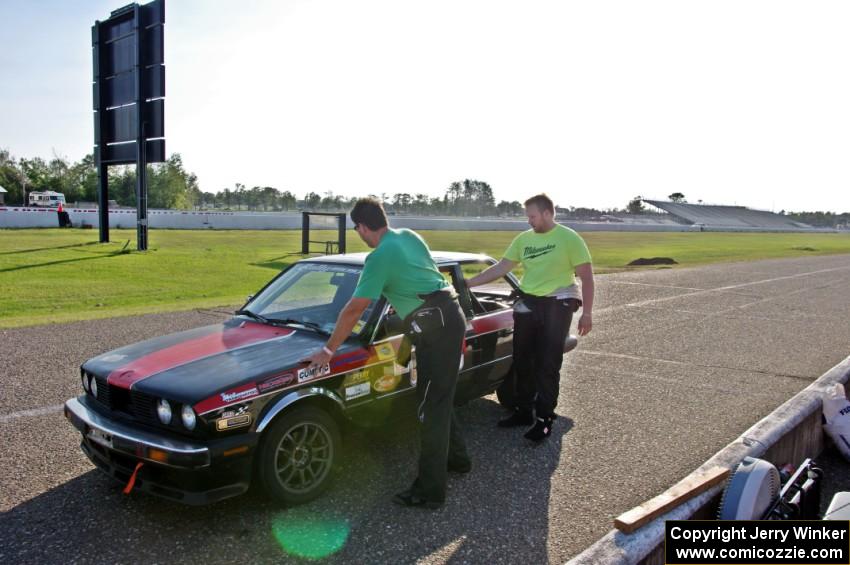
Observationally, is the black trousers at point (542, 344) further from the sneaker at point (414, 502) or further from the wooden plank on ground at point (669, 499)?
the sneaker at point (414, 502)

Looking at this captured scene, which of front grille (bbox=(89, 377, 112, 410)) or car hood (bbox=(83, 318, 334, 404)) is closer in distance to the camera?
car hood (bbox=(83, 318, 334, 404))

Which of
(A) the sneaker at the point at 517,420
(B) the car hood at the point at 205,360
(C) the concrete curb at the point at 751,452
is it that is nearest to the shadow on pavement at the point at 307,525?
(C) the concrete curb at the point at 751,452

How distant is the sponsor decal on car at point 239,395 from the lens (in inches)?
129

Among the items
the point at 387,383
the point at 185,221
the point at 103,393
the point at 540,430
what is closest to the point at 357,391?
the point at 387,383

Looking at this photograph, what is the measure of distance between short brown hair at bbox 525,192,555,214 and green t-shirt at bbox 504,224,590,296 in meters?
0.17

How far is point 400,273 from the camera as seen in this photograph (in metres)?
3.52

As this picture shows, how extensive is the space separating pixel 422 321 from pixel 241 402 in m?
1.05

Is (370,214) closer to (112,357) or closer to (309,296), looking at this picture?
(309,296)

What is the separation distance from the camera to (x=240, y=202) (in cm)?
12069

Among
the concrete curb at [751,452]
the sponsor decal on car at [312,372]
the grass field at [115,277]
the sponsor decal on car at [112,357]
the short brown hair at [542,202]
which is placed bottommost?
the grass field at [115,277]

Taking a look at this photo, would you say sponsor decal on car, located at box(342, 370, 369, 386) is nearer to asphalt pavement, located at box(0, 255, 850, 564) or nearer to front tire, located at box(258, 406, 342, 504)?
front tire, located at box(258, 406, 342, 504)

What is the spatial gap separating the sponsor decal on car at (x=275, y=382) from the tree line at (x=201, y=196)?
176 ft

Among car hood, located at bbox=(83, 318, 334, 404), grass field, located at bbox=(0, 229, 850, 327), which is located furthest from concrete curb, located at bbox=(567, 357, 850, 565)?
grass field, located at bbox=(0, 229, 850, 327)

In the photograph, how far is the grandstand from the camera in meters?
107
